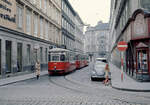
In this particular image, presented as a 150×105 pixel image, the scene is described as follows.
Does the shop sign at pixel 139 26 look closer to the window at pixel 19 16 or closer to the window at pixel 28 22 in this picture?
the window at pixel 19 16

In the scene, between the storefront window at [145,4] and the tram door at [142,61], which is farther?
the storefront window at [145,4]

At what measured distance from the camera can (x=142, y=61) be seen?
14.5 m

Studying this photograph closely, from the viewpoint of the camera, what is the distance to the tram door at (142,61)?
1423 centimetres

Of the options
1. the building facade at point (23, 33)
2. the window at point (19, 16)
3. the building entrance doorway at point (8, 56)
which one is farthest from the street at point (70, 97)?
the window at point (19, 16)

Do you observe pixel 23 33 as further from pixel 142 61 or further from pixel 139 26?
pixel 142 61

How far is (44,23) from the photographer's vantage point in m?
32.2

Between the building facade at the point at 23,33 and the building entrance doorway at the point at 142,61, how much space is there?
40.9ft

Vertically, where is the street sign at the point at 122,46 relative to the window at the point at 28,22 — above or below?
below

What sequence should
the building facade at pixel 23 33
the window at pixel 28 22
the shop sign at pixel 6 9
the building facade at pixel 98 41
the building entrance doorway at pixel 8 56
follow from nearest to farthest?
the shop sign at pixel 6 9
the building facade at pixel 23 33
the building entrance doorway at pixel 8 56
the window at pixel 28 22
the building facade at pixel 98 41

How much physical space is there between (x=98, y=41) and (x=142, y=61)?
95.7 meters

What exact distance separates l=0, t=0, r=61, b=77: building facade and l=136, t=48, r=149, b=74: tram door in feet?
41.0

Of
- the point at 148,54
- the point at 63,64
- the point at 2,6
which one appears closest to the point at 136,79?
the point at 148,54

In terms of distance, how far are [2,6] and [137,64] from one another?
13.6 meters

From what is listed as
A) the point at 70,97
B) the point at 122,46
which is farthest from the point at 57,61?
the point at 70,97
